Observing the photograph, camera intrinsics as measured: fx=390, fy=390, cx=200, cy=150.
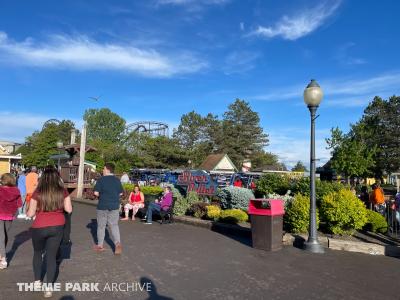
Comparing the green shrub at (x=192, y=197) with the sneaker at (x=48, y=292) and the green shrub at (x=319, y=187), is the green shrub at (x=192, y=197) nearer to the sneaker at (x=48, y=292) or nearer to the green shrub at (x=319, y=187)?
the green shrub at (x=319, y=187)

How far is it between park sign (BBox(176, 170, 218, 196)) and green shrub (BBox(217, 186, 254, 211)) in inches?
39.6

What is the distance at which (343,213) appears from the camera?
9.58m

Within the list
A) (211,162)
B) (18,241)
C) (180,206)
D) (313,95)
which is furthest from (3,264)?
(211,162)

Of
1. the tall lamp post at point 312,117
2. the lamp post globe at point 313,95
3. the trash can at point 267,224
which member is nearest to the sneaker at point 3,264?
the trash can at point 267,224

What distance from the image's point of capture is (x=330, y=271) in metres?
6.88

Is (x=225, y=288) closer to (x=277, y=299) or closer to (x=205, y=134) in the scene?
(x=277, y=299)

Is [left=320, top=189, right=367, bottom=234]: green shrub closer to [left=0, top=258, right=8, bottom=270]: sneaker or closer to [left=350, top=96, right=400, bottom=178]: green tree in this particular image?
[left=0, top=258, right=8, bottom=270]: sneaker

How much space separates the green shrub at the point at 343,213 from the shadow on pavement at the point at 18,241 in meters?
7.23

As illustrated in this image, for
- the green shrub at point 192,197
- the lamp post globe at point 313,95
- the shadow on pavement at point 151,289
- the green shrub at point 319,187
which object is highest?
the lamp post globe at point 313,95

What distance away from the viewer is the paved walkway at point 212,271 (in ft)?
18.0

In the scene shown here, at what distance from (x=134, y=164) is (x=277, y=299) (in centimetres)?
4621

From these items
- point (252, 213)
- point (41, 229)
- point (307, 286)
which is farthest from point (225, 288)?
point (252, 213)

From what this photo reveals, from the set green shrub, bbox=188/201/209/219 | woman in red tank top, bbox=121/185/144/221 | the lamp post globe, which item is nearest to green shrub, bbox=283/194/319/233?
the lamp post globe

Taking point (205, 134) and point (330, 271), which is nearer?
point (330, 271)
